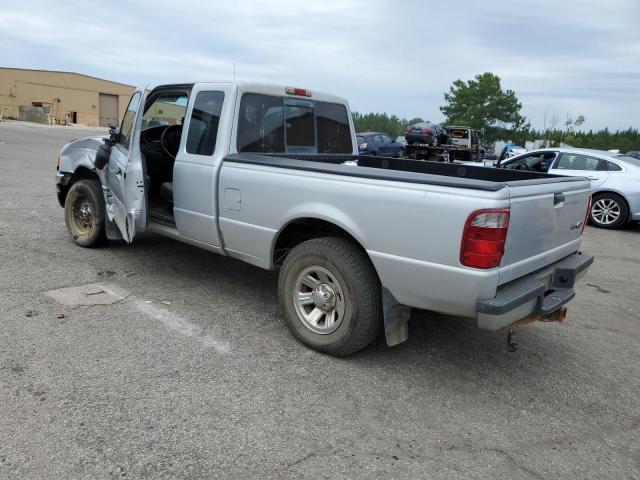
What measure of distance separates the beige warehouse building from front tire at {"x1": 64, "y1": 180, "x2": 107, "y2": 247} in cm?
5339

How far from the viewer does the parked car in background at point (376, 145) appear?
20.8 meters

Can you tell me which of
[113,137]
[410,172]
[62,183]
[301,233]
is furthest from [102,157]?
[410,172]

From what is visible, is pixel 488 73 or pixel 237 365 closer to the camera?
pixel 237 365

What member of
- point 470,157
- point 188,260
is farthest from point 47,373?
point 470,157

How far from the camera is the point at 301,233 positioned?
407cm

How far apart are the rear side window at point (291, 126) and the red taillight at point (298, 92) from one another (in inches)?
2.5

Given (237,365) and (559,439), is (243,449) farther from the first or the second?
(559,439)

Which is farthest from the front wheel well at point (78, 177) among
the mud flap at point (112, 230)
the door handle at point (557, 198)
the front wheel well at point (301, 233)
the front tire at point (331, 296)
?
the door handle at point (557, 198)

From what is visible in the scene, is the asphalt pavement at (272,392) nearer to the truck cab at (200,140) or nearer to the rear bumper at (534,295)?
the rear bumper at (534,295)

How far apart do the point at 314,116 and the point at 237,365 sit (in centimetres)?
271

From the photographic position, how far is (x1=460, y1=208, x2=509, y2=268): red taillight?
2.82 meters

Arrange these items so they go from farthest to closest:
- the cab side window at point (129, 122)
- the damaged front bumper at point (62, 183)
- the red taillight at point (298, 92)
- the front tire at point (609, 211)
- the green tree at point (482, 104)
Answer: the green tree at point (482, 104) < the front tire at point (609, 211) < the damaged front bumper at point (62, 183) < the cab side window at point (129, 122) < the red taillight at point (298, 92)

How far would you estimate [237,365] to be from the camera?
3488mm

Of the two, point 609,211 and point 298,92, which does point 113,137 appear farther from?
point 609,211
